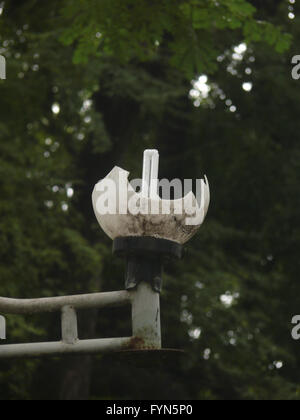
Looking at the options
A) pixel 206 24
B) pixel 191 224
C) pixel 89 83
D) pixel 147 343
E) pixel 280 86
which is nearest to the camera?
pixel 147 343

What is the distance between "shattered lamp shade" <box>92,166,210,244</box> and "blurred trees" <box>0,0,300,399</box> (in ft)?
21.3

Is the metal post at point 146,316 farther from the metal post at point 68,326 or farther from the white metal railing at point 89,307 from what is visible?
the metal post at point 68,326

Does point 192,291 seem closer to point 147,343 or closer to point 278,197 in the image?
point 278,197

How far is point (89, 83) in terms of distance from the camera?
35.4 feet

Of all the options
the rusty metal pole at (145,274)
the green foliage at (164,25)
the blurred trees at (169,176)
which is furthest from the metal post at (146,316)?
the blurred trees at (169,176)

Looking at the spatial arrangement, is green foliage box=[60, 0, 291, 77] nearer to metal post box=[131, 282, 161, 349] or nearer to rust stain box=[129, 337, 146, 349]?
Answer: metal post box=[131, 282, 161, 349]

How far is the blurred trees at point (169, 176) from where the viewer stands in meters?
10.7

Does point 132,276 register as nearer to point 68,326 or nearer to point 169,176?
point 68,326

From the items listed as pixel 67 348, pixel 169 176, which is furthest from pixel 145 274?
pixel 169 176

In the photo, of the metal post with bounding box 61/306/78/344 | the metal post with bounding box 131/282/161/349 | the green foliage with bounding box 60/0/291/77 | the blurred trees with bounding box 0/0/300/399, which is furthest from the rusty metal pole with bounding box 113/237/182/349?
the blurred trees with bounding box 0/0/300/399

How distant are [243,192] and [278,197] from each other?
27.5 inches

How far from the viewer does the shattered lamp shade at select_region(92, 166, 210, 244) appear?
116 inches

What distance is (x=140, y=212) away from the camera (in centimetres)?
293

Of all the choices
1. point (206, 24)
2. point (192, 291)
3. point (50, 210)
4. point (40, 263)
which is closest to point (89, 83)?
point (50, 210)
